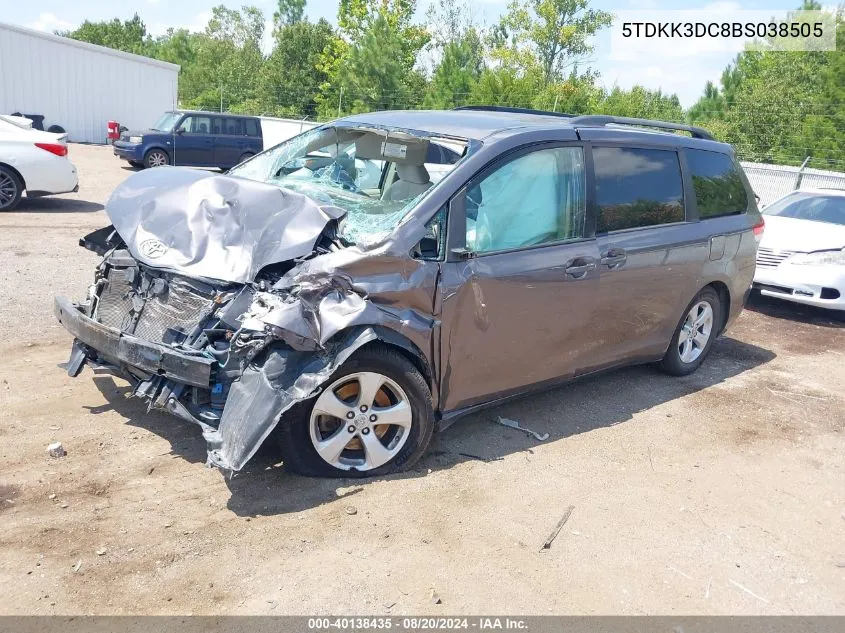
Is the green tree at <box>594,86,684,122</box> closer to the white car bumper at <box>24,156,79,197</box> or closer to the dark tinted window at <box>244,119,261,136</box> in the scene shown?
the dark tinted window at <box>244,119,261,136</box>

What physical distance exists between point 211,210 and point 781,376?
5.03 metres

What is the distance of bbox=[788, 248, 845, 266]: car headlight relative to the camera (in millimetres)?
8492

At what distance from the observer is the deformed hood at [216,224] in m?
3.98

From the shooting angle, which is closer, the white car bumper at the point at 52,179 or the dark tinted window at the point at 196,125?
the white car bumper at the point at 52,179

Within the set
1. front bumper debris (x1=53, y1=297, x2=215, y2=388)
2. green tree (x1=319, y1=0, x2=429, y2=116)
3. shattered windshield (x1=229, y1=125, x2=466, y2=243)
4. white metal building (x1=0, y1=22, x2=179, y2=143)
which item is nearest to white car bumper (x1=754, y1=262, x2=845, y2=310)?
shattered windshield (x1=229, y1=125, x2=466, y2=243)

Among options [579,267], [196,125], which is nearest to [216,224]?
[579,267]

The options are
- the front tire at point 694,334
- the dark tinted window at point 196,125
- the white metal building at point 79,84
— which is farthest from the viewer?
the white metal building at point 79,84

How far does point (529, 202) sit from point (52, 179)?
30.8 feet

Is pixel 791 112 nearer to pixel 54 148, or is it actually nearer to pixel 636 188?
pixel 54 148

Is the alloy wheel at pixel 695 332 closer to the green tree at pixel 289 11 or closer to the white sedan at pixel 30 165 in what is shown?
the white sedan at pixel 30 165

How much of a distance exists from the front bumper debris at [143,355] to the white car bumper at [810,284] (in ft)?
21.7

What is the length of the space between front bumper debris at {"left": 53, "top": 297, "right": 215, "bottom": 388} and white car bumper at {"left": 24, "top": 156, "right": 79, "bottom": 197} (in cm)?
826

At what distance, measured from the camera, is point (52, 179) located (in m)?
11.5

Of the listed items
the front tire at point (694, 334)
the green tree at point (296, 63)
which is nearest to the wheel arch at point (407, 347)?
the front tire at point (694, 334)
